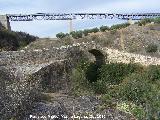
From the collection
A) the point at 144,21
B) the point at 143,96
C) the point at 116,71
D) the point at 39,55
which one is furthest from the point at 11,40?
the point at 143,96

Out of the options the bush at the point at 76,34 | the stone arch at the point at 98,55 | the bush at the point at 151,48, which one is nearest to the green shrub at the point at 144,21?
the bush at the point at 76,34

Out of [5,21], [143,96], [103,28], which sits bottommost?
[143,96]

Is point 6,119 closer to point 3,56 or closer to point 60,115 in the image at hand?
point 60,115

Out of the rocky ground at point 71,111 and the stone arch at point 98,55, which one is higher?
the stone arch at point 98,55

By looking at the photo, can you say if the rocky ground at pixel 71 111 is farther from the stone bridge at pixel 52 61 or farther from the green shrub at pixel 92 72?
the green shrub at pixel 92 72

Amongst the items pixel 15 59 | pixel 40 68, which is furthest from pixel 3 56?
pixel 40 68

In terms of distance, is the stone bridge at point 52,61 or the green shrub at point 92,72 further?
the green shrub at point 92,72

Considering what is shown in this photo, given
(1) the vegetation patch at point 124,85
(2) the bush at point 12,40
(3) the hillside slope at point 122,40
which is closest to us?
(1) the vegetation patch at point 124,85

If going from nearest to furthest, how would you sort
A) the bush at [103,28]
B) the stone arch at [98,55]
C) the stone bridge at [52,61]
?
the stone bridge at [52,61]
the stone arch at [98,55]
the bush at [103,28]

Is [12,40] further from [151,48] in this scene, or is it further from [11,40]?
[151,48]

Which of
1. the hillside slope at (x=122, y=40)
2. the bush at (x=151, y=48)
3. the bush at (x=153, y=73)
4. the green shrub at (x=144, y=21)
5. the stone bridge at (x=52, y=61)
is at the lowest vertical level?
the bush at (x=153, y=73)

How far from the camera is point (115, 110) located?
15.7 meters

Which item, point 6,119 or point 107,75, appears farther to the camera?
point 107,75

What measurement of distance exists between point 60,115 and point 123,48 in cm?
2122
